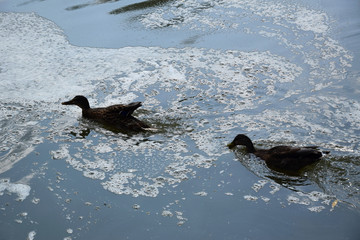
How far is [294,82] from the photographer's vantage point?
676 cm

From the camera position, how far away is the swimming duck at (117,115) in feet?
19.3

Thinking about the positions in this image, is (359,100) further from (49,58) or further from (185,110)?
(49,58)

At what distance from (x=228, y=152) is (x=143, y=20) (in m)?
5.05

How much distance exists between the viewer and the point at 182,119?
239 inches

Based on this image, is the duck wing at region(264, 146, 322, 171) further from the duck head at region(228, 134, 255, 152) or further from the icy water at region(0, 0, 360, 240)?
the duck head at region(228, 134, 255, 152)

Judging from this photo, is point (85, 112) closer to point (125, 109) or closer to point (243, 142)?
point (125, 109)

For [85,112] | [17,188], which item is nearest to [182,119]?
[85,112]

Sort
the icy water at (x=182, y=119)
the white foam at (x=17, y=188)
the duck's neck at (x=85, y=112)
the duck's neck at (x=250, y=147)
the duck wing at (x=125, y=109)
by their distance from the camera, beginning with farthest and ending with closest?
the duck's neck at (x=85, y=112)
the duck wing at (x=125, y=109)
the duck's neck at (x=250, y=147)
the white foam at (x=17, y=188)
the icy water at (x=182, y=119)

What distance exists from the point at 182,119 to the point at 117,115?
84 centimetres

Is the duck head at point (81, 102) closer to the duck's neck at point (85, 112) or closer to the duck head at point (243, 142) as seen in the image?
the duck's neck at point (85, 112)

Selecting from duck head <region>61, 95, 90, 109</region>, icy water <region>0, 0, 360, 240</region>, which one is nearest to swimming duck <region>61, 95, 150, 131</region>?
duck head <region>61, 95, 90, 109</region>

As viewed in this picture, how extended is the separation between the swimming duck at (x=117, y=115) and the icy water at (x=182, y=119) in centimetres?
12

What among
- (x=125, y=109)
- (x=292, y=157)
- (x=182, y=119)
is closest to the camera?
(x=292, y=157)

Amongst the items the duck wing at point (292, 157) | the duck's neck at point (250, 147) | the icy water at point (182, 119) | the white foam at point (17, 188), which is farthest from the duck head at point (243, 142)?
the white foam at point (17, 188)
